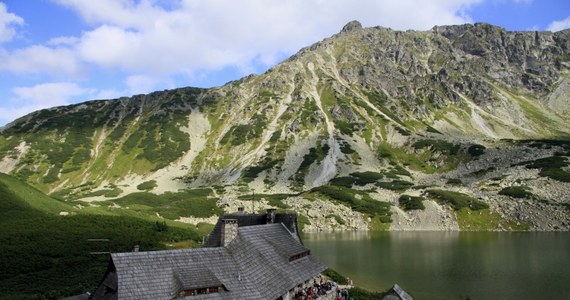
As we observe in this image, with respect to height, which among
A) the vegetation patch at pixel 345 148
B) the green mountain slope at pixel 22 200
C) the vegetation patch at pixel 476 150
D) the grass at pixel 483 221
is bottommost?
the grass at pixel 483 221

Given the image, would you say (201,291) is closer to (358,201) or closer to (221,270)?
(221,270)

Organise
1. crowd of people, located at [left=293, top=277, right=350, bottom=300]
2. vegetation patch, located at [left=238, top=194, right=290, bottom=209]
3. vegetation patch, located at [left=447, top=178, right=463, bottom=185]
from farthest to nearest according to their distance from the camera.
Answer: vegetation patch, located at [left=447, top=178, right=463, bottom=185]
vegetation patch, located at [left=238, top=194, right=290, bottom=209]
crowd of people, located at [left=293, top=277, right=350, bottom=300]

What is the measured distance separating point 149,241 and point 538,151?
158 m

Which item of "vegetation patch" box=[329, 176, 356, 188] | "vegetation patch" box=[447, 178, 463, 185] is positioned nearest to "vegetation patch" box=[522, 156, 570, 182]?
"vegetation patch" box=[447, 178, 463, 185]

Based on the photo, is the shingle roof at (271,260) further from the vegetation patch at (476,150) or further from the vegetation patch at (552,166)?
the vegetation patch at (476,150)

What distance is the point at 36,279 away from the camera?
129 feet

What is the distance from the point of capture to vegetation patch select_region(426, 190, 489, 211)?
122 meters

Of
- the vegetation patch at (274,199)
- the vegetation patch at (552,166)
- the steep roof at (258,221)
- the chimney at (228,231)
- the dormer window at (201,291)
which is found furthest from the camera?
the vegetation patch at (552,166)

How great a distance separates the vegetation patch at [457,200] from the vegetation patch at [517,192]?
26.4ft

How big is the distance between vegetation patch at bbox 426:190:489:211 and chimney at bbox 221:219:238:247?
348ft

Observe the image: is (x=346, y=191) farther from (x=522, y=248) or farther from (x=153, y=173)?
(x=153, y=173)

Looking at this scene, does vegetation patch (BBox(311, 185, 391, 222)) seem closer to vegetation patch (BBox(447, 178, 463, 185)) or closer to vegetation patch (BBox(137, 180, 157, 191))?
vegetation patch (BBox(447, 178, 463, 185))

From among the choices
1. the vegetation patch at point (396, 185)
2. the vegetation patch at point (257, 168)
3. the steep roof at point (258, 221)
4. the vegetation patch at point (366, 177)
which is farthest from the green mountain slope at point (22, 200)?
the vegetation patch at point (366, 177)

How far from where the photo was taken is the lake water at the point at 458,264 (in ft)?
153
